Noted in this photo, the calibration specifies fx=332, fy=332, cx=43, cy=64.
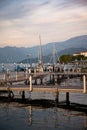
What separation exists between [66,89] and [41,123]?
705 centimetres

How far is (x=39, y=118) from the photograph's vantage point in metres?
29.0

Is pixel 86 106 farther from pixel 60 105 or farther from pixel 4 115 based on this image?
pixel 4 115

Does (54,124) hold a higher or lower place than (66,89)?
lower

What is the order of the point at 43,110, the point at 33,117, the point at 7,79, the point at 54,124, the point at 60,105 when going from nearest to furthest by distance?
the point at 54,124
the point at 33,117
the point at 43,110
the point at 60,105
the point at 7,79

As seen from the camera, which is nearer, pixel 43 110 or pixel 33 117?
pixel 33 117

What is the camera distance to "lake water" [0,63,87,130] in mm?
25938

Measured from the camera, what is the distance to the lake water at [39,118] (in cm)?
2594

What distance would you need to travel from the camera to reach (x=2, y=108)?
34.1 metres

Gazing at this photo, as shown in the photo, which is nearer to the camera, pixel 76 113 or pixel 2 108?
pixel 76 113

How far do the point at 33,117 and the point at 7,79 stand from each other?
1763cm

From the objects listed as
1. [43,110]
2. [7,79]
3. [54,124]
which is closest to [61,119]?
[54,124]

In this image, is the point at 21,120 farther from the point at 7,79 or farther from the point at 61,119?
the point at 7,79

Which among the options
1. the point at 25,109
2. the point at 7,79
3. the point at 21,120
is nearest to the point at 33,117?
the point at 21,120

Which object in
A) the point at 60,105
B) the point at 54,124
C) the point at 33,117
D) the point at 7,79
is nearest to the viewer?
the point at 54,124
